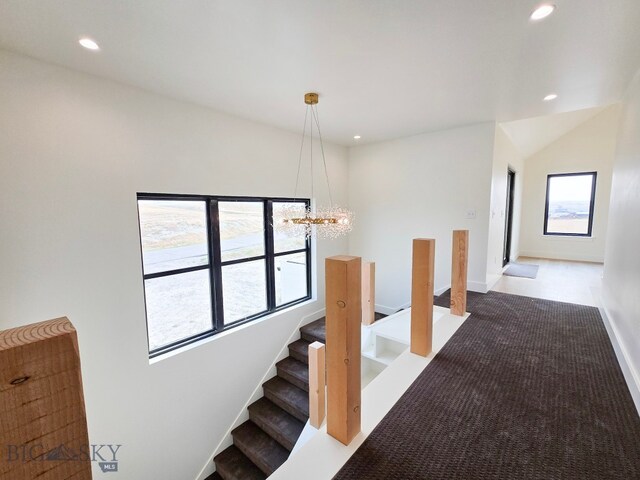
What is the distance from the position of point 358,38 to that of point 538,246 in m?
6.74

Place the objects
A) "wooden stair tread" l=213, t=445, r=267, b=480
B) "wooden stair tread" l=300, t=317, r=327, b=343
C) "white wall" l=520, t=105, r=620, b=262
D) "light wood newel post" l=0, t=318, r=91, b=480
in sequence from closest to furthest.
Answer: "light wood newel post" l=0, t=318, r=91, b=480 < "wooden stair tread" l=213, t=445, r=267, b=480 < "wooden stair tread" l=300, t=317, r=327, b=343 < "white wall" l=520, t=105, r=620, b=262

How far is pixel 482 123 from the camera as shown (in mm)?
3436

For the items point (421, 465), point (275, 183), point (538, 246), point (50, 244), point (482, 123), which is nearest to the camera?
point (421, 465)

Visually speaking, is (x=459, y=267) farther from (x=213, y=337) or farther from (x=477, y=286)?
(x=213, y=337)

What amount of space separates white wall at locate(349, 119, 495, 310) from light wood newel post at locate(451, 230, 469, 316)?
→ 122cm

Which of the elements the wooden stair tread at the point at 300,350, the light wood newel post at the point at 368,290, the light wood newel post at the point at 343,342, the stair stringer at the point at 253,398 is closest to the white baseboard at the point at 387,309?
the stair stringer at the point at 253,398

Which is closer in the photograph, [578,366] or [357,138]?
[578,366]

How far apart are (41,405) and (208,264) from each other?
2832mm

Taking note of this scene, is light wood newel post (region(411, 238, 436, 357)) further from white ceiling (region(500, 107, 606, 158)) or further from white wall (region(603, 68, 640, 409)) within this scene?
white ceiling (region(500, 107, 606, 158))

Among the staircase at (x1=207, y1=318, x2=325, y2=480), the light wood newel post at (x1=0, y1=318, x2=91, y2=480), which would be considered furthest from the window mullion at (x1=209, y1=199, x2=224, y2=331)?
the light wood newel post at (x1=0, y1=318, x2=91, y2=480)

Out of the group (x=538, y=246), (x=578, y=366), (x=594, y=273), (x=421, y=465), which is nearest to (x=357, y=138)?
(x=578, y=366)

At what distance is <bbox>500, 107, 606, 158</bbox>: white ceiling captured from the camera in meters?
3.96

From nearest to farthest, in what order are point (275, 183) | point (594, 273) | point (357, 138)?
point (275, 183) → point (357, 138) → point (594, 273)

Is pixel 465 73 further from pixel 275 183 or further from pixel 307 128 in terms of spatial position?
pixel 275 183
